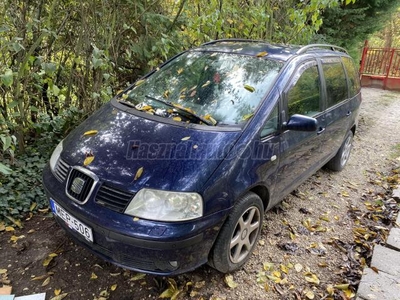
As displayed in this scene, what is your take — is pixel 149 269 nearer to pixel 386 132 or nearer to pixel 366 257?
pixel 366 257

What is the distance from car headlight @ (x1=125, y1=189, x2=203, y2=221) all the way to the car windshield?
68cm

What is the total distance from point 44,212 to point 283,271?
90.9 inches

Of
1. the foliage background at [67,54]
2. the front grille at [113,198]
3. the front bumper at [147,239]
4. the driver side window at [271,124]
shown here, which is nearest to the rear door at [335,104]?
the driver side window at [271,124]

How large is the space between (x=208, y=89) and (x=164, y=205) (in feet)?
3.85

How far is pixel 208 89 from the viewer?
2482 millimetres

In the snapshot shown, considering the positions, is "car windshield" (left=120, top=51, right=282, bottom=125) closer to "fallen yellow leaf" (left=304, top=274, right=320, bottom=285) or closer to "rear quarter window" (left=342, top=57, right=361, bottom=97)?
"fallen yellow leaf" (left=304, top=274, right=320, bottom=285)

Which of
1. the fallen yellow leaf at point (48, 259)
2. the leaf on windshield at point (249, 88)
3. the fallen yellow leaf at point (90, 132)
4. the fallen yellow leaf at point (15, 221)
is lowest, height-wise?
the fallen yellow leaf at point (48, 259)

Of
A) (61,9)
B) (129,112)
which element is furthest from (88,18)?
(129,112)

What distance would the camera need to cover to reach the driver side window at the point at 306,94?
249 cm

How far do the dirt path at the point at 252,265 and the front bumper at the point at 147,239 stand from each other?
38 centimetres

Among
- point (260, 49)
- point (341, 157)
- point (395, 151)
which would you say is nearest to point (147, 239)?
point (260, 49)

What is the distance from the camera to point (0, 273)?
2.17 meters

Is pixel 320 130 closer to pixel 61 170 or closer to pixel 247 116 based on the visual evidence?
pixel 247 116

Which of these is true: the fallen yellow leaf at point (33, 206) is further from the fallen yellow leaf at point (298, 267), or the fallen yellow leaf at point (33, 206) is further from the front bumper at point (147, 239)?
the fallen yellow leaf at point (298, 267)
